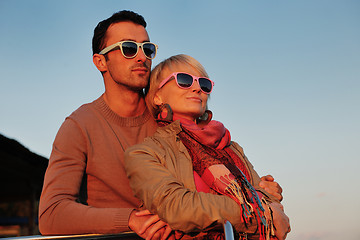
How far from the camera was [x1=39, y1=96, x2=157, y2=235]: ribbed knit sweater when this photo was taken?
236 cm

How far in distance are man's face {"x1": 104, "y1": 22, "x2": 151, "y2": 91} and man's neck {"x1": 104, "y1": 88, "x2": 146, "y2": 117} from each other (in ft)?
0.30

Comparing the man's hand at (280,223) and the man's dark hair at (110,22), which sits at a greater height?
the man's dark hair at (110,22)

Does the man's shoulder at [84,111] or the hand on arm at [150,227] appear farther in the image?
the man's shoulder at [84,111]

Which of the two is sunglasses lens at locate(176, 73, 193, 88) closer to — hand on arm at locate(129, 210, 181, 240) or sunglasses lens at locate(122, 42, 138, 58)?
sunglasses lens at locate(122, 42, 138, 58)

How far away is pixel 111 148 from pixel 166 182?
104 centimetres

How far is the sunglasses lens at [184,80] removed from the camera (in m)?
2.62

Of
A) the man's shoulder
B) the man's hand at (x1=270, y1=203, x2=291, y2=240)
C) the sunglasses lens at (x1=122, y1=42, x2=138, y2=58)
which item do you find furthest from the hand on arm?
the sunglasses lens at (x1=122, y1=42, x2=138, y2=58)

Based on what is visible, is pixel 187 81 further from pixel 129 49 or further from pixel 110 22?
pixel 110 22

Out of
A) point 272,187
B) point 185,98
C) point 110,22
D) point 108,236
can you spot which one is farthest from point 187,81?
point 108,236

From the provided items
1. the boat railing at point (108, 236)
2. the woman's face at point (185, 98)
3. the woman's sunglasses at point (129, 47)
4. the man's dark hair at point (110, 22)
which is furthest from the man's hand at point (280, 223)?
the man's dark hair at point (110, 22)

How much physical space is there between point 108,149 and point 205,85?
90cm

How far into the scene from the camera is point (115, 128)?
3014 millimetres

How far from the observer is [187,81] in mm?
2637

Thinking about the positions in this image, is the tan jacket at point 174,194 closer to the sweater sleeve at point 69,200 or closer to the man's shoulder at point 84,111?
the sweater sleeve at point 69,200
